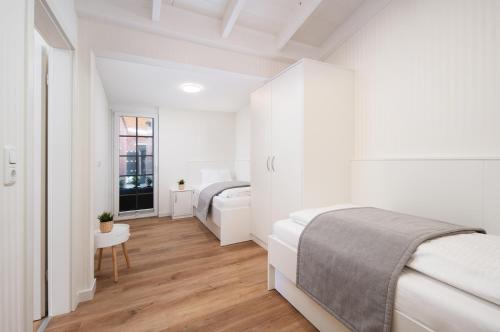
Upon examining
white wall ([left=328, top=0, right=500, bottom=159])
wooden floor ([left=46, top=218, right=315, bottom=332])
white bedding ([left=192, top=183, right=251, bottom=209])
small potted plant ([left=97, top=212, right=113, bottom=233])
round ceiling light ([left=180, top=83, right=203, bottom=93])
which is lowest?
wooden floor ([left=46, top=218, right=315, bottom=332])

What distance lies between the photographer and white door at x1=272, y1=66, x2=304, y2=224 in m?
2.09

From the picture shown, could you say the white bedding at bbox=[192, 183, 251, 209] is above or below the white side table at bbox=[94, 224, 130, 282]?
above


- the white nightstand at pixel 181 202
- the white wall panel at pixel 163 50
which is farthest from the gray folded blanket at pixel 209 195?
the white wall panel at pixel 163 50

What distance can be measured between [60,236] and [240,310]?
58.0 inches

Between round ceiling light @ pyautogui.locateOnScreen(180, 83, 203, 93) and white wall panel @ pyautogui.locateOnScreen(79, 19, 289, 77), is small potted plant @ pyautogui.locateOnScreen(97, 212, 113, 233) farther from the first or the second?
round ceiling light @ pyautogui.locateOnScreen(180, 83, 203, 93)

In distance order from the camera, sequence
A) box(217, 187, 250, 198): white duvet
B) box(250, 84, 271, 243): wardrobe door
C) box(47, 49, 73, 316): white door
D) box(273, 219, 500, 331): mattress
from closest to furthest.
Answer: box(273, 219, 500, 331): mattress
box(47, 49, 73, 316): white door
box(250, 84, 271, 243): wardrobe door
box(217, 187, 250, 198): white duvet

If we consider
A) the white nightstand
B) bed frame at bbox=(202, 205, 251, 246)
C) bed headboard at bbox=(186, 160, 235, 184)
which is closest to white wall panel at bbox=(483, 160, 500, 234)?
bed frame at bbox=(202, 205, 251, 246)

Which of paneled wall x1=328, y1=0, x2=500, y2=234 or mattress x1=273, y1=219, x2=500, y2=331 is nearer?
mattress x1=273, y1=219, x2=500, y2=331

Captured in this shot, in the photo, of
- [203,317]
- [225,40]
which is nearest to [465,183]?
[203,317]

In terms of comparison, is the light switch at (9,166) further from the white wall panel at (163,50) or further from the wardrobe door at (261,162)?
the wardrobe door at (261,162)

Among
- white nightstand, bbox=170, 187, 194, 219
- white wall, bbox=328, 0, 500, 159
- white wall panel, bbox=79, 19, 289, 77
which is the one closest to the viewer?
white wall, bbox=328, 0, 500, 159

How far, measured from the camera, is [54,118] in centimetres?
159

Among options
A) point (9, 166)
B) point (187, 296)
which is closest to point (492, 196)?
point (187, 296)

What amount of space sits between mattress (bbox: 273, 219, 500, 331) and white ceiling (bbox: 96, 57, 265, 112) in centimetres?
236
